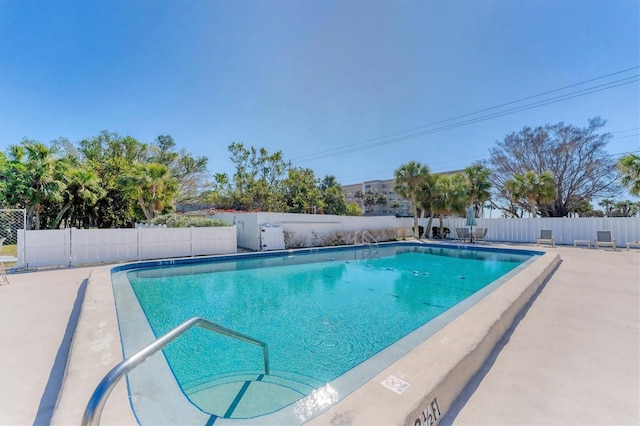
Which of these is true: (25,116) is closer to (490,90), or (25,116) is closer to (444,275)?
(444,275)

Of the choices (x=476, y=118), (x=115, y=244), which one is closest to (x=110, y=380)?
(x=115, y=244)

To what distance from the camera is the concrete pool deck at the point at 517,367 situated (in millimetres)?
2160

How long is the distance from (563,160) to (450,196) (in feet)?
54.4

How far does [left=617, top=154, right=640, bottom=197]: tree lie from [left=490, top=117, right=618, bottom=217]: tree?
11022 mm

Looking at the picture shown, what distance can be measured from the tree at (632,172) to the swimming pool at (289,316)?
7847 millimetres

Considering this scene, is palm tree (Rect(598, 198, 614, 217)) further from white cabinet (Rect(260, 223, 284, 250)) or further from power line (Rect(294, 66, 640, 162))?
white cabinet (Rect(260, 223, 284, 250))

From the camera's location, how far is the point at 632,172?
13359mm

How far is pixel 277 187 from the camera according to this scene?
2820 cm

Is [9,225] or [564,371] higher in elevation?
[9,225]

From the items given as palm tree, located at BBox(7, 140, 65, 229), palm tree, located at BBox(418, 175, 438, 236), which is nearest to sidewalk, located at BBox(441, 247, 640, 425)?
palm tree, located at BBox(418, 175, 438, 236)

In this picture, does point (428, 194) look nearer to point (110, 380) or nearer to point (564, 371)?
point (564, 371)

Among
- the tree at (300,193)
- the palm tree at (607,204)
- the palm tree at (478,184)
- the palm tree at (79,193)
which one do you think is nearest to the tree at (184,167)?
the tree at (300,193)

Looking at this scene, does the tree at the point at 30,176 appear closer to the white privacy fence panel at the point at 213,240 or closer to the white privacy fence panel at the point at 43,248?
the white privacy fence panel at the point at 43,248

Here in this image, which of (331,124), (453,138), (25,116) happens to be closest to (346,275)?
(331,124)
